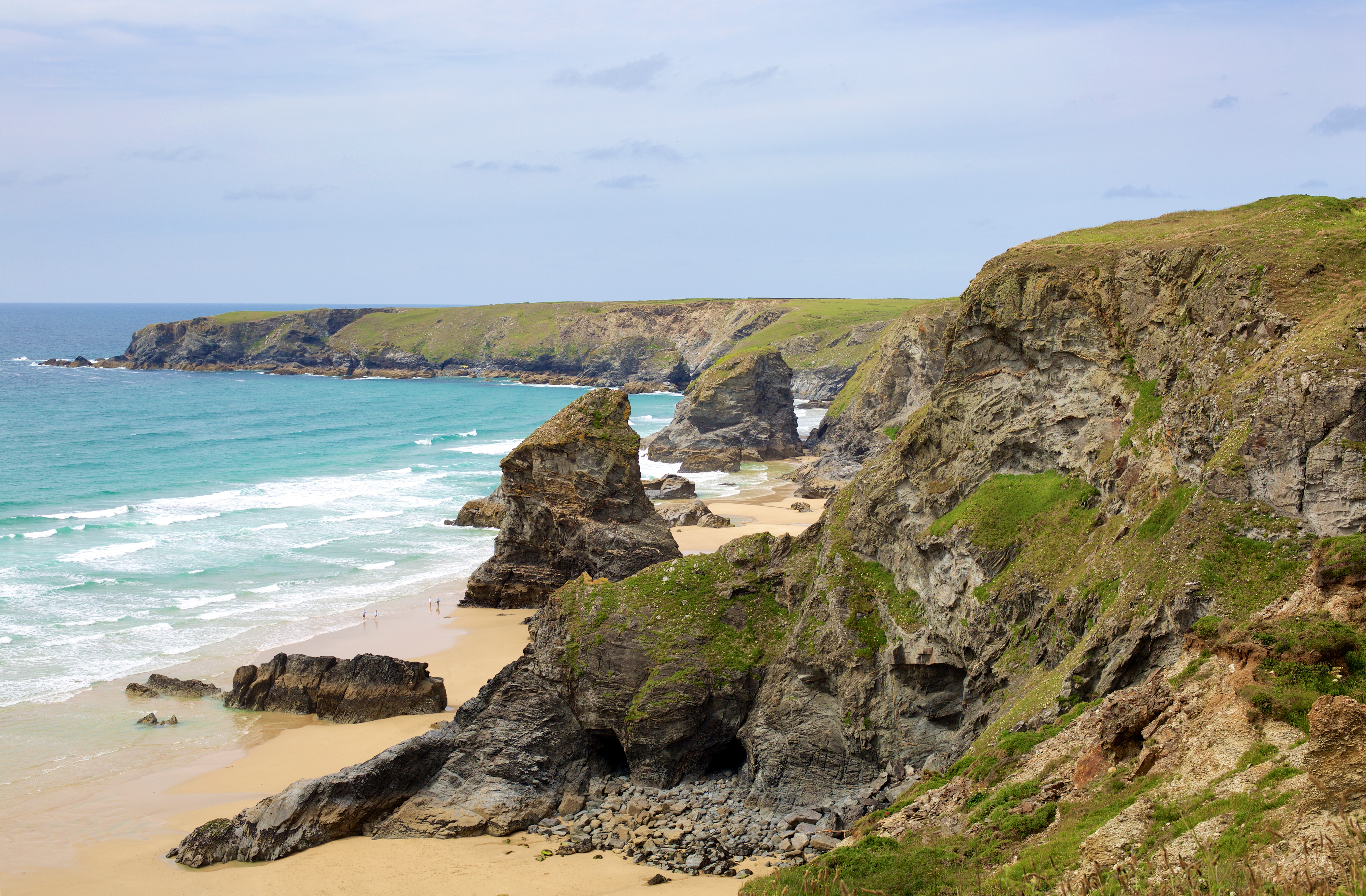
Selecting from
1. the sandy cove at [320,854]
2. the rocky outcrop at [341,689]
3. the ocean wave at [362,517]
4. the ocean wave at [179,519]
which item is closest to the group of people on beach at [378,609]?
the sandy cove at [320,854]

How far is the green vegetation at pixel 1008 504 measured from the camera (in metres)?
23.2

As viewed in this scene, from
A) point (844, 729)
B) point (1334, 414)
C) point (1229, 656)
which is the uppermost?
Answer: point (1334, 414)

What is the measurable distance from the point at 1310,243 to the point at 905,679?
43.2 ft

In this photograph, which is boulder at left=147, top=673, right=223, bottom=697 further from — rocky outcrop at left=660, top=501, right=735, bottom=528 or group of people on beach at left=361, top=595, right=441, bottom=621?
rocky outcrop at left=660, top=501, right=735, bottom=528

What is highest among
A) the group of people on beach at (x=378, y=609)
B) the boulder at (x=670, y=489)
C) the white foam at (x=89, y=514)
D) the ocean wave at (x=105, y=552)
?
the boulder at (x=670, y=489)

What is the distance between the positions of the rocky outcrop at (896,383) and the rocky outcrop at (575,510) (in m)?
34.2

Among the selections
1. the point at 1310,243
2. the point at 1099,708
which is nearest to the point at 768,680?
the point at 1099,708

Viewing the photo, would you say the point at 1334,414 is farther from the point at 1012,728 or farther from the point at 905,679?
the point at 905,679

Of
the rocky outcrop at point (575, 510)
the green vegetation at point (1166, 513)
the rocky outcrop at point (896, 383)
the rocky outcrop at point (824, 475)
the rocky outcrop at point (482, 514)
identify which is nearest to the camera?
the green vegetation at point (1166, 513)

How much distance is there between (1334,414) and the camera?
16406 mm

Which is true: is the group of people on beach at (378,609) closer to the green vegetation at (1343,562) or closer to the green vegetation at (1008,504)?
the green vegetation at (1008,504)

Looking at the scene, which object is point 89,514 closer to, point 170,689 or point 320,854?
point 170,689

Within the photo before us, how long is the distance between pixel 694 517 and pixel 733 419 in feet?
103

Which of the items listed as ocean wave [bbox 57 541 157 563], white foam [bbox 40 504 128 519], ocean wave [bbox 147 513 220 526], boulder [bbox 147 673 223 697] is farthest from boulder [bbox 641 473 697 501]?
boulder [bbox 147 673 223 697]
